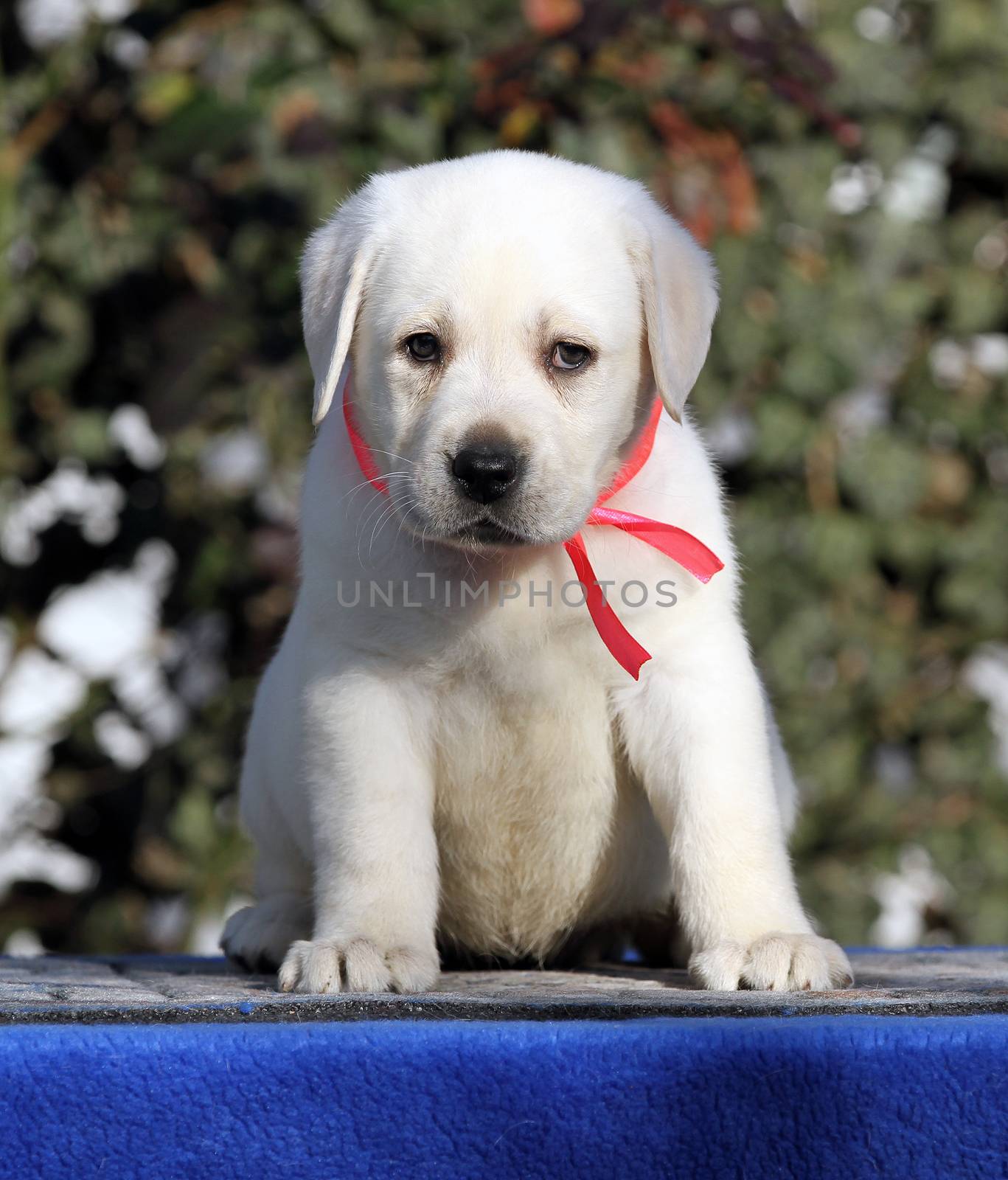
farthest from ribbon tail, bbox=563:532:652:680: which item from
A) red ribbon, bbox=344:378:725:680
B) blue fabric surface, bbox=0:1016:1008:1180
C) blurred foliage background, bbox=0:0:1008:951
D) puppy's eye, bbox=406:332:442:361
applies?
blurred foliage background, bbox=0:0:1008:951

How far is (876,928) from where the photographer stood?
5.08 metres

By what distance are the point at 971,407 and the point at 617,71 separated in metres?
1.62

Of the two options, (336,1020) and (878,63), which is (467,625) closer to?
(336,1020)

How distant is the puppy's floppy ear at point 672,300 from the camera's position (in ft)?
9.50

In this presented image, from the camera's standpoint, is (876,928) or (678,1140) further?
(876,928)

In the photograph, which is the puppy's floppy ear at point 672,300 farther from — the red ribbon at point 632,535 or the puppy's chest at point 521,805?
the puppy's chest at point 521,805

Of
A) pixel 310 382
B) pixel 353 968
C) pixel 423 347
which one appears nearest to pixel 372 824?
pixel 353 968

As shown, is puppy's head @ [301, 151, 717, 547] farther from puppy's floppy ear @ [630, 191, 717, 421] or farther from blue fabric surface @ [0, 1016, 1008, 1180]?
blue fabric surface @ [0, 1016, 1008, 1180]

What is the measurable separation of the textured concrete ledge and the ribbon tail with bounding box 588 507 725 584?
27.8 inches

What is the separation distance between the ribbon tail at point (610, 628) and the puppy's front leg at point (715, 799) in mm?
77

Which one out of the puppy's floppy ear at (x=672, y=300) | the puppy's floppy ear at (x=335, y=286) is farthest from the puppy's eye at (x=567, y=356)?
the puppy's floppy ear at (x=335, y=286)

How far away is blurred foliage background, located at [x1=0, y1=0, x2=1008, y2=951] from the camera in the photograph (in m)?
4.56

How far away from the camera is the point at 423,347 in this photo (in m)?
2.88

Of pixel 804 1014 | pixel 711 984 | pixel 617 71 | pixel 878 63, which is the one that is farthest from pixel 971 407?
pixel 804 1014
